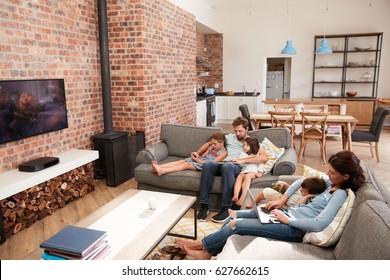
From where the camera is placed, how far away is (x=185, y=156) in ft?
13.6

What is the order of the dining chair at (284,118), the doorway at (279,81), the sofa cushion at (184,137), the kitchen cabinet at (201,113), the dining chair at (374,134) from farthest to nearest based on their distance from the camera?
the doorway at (279,81) < the kitchen cabinet at (201,113) < the dining chair at (284,118) < the dining chair at (374,134) < the sofa cushion at (184,137)

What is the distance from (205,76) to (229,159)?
21.3 feet

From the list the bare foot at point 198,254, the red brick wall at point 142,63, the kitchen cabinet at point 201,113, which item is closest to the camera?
the bare foot at point 198,254

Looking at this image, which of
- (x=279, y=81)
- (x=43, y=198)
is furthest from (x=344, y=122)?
(x=279, y=81)

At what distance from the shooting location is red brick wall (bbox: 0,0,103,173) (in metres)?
3.13

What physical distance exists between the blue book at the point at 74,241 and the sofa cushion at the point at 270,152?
6.54ft

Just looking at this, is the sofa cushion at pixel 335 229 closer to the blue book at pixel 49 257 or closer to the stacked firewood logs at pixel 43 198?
the blue book at pixel 49 257

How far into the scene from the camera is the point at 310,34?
28.9ft

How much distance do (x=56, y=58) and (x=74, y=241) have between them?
2502 millimetres

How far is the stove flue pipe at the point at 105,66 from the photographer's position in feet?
14.2

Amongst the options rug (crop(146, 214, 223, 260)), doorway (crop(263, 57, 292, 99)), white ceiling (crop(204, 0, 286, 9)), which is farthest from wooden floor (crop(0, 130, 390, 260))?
white ceiling (crop(204, 0, 286, 9))

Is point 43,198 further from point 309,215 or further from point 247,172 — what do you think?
point 309,215

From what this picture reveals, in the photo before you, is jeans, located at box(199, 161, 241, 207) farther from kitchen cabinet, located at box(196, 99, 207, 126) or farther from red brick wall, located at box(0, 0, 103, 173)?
kitchen cabinet, located at box(196, 99, 207, 126)

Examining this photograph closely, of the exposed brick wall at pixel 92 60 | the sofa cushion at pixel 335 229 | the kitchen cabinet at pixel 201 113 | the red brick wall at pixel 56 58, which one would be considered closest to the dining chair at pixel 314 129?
the exposed brick wall at pixel 92 60
